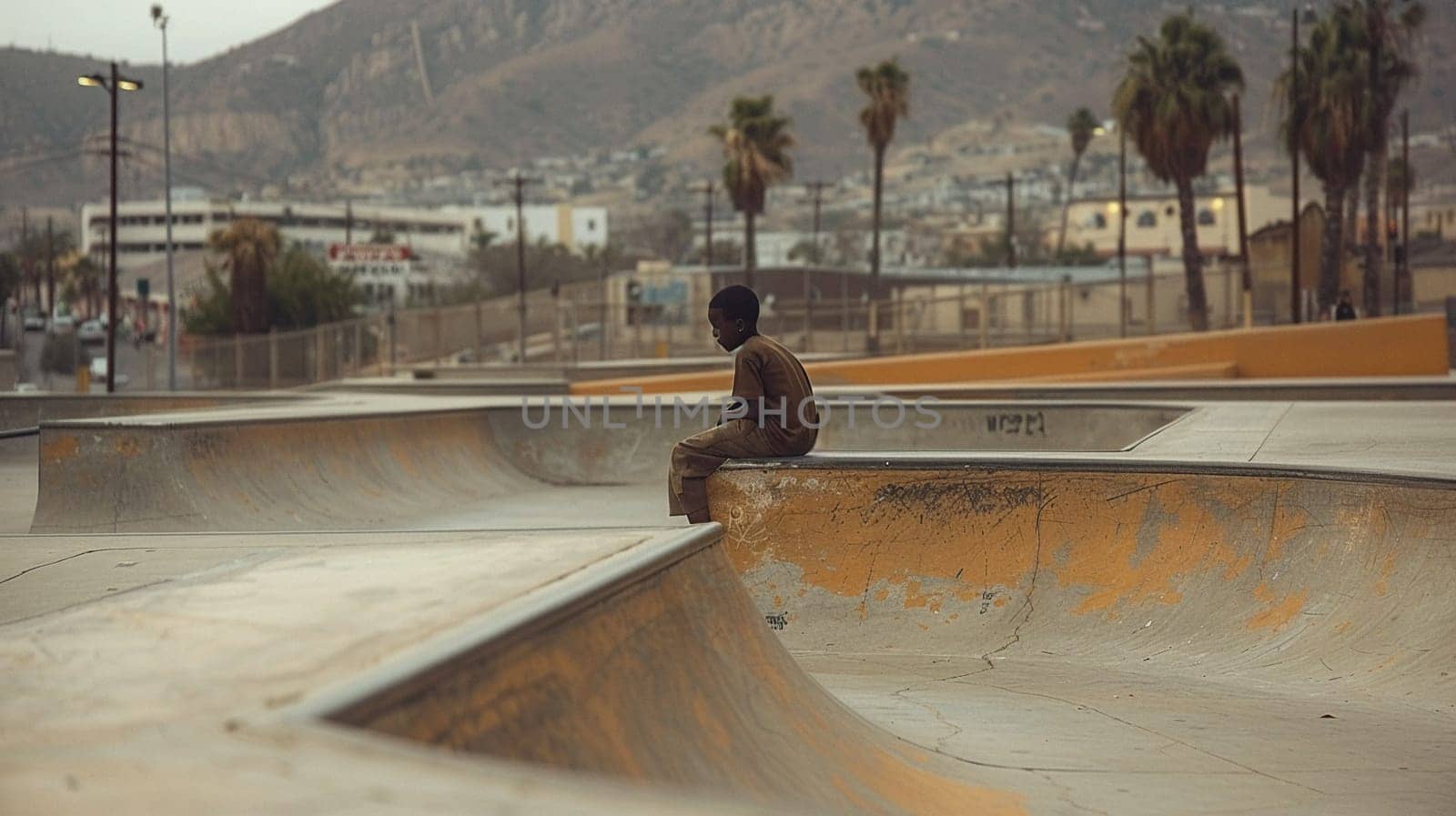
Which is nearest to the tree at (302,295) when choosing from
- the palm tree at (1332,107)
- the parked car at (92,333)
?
the parked car at (92,333)

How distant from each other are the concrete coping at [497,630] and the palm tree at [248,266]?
5798 cm

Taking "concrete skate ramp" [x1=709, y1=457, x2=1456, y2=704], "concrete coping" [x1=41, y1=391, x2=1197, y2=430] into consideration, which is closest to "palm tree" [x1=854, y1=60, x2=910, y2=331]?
"concrete coping" [x1=41, y1=391, x2=1197, y2=430]

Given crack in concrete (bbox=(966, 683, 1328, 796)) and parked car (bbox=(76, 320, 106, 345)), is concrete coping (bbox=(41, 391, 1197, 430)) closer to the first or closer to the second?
crack in concrete (bbox=(966, 683, 1328, 796))

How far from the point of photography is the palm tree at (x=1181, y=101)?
4294cm

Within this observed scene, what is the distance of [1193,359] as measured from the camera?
22.5 metres

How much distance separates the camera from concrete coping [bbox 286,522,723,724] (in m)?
3.04

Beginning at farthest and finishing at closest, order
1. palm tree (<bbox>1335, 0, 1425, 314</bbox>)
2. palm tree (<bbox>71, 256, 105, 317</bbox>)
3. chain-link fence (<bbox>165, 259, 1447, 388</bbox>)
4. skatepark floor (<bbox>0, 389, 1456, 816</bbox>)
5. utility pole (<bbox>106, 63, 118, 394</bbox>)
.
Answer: palm tree (<bbox>71, 256, 105, 317</bbox>), palm tree (<bbox>1335, 0, 1425, 314</bbox>), chain-link fence (<bbox>165, 259, 1447, 388</bbox>), utility pole (<bbox>106, 63, 118, 394</bbox>), skatepark floor (<bbox>0, 389, 1456, 816</bbox>)

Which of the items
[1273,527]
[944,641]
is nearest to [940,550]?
[944,641]

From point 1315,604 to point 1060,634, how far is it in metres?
1.24

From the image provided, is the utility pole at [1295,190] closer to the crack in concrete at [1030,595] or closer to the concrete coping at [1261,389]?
the concrete coping at [1261,389]

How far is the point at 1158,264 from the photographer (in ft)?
280

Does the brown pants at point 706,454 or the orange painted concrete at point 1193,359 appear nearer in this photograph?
the brown pants at point 706,454

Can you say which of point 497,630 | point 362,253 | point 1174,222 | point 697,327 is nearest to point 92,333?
point 362,253

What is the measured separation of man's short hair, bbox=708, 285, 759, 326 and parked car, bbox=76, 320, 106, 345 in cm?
7413
